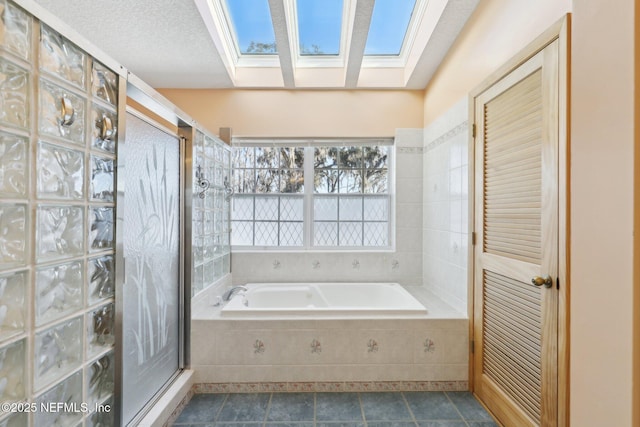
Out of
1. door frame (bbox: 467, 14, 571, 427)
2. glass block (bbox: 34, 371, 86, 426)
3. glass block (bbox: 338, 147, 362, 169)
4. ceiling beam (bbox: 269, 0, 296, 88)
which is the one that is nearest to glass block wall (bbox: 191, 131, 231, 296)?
ceiling beam (bbox: 269, 0, 296, 88)

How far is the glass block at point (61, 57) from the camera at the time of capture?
2.94 feet

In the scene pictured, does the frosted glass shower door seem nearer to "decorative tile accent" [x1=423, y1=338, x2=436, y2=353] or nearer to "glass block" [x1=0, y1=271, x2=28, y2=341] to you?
"glass block" [x1=0, y1=271, x2=28, y2=341]

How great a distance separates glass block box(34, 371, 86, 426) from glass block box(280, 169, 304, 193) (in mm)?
2200

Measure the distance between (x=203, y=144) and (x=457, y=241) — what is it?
202 centimetres

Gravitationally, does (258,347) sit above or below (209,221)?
below

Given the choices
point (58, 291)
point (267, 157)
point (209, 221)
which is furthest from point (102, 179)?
point (267, 157)

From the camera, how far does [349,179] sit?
3033 millimetres

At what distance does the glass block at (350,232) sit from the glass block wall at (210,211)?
112cm

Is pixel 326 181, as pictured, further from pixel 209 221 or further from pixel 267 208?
pixel 209 221

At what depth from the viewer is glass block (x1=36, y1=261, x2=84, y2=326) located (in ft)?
2.91

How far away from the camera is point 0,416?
31.0 inches

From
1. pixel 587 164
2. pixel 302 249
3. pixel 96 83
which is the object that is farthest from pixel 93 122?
pixel 302 249

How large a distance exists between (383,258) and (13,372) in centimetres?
253

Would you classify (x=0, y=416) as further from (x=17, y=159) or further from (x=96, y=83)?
(x=96, y=83)
